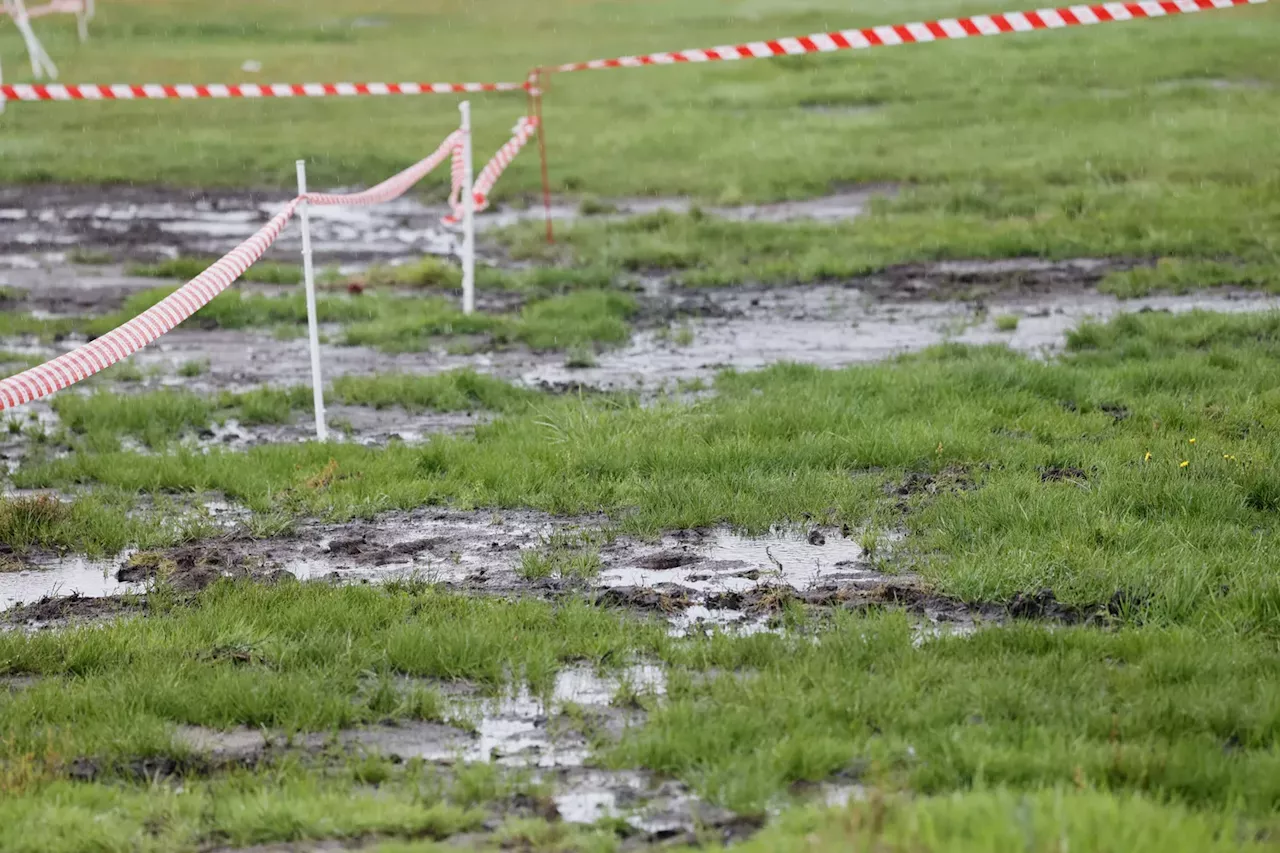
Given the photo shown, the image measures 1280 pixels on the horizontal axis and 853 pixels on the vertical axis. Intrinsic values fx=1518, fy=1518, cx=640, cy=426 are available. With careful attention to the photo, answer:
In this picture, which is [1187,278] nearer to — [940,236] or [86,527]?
[940,236]

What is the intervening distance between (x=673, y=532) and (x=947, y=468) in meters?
1.80

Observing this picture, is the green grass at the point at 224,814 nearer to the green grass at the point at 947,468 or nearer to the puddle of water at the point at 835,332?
the green grass at the point at 947,468

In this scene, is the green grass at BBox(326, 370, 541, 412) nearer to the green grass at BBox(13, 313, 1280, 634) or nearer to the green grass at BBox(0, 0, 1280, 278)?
the green grass at BBox(13, 313, 1280, 634)

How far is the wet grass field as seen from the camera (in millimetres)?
4898

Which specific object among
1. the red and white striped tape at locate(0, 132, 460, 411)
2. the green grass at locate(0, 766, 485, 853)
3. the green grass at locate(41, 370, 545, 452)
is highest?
the red and white striped tape at locate(0, 132, 460, 411)

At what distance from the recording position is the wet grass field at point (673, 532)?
4.90 meters

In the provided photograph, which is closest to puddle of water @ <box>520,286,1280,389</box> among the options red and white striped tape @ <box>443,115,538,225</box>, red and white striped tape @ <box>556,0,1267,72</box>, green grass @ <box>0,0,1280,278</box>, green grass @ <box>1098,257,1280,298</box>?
green grass @ <box>1098,257,1280,298</box>

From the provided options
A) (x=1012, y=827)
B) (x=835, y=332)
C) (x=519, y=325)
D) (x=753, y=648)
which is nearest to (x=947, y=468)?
(x=753, y=648)

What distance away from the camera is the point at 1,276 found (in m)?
16.6

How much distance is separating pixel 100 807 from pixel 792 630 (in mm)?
2817

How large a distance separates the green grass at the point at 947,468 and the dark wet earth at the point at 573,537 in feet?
0.75

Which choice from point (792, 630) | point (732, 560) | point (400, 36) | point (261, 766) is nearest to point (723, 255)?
point (732, 560)

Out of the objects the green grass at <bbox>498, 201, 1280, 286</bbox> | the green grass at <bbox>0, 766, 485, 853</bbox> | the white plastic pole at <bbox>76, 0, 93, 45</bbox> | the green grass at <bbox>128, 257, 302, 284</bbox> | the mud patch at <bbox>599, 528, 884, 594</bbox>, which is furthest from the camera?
the white plastic pole at <bbox>76, 0, 93, 45</bbox>

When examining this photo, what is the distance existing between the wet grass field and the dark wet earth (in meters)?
0.04
